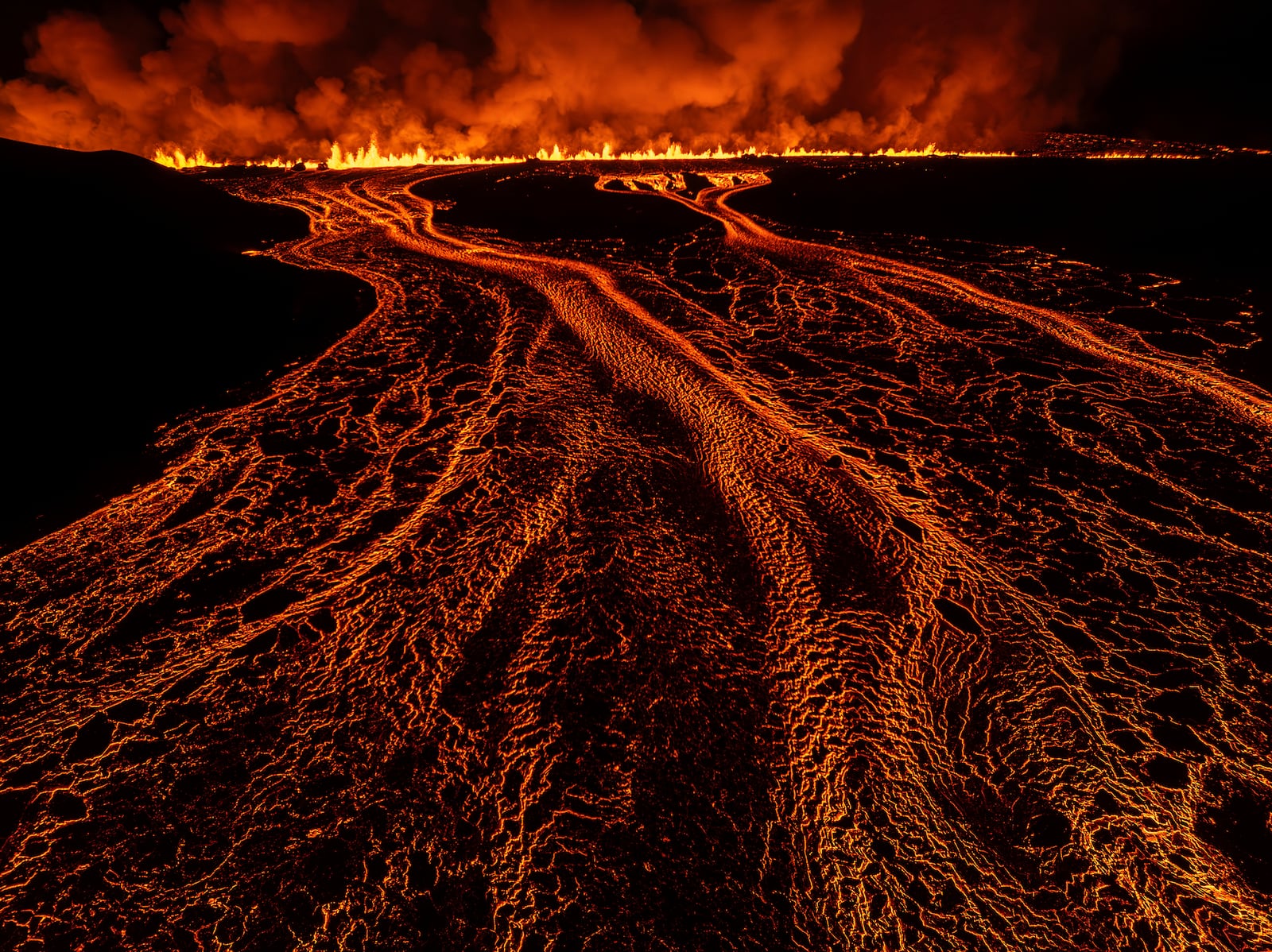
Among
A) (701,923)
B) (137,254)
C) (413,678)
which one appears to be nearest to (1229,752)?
(701,923)

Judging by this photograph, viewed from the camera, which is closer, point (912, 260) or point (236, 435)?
point (236, 435)

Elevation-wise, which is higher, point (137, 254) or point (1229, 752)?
point (137, 254)

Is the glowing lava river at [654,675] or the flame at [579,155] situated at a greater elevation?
the flame at [579,155]

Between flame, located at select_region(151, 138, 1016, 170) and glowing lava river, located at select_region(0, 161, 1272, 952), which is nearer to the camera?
glowing lava river, located at select_region(0, 161, 1272, 952)

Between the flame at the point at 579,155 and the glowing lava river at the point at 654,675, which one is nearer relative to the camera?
the glowing lava river at the point at 654,675

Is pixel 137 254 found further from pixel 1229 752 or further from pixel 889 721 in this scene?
pixel 1229 752

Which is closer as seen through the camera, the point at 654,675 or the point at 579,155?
the point at 654,675

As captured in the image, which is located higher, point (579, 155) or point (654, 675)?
point (579, 155)

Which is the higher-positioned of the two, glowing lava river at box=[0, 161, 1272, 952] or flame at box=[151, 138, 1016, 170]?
flame at box=[151, 138, 1016, 170]
